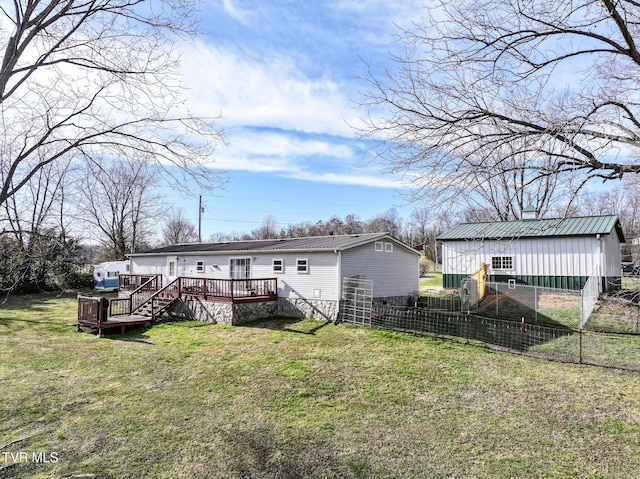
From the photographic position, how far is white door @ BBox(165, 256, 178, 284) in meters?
21.7

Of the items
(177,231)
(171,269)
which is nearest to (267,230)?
(177,231)

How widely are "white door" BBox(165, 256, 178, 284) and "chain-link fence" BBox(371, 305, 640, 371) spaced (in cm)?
1268

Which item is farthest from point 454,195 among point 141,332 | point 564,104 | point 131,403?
point 141,332

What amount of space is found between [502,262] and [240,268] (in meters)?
13.2

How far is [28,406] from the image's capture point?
23.7ft

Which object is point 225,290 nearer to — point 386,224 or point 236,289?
point 236,289

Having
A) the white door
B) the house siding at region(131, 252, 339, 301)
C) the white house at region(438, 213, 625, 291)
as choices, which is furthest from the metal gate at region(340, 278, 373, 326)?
the white door

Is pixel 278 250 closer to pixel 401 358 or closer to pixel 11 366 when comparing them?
pixel 401 358

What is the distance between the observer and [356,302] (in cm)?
1462

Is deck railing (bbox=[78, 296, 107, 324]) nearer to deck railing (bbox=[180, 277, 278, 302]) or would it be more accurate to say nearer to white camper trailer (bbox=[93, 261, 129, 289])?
deck railing (bbox=[180, 277, 278, 302])

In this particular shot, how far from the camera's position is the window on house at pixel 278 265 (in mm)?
16625

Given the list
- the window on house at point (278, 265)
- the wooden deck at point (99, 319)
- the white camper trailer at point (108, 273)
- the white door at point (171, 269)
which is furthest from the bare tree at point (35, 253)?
the white camper trailer at point (108, 273)

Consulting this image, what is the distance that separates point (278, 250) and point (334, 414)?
33.7 feet

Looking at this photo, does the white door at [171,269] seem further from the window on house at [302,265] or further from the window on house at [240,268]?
the window on house at [302,265]
